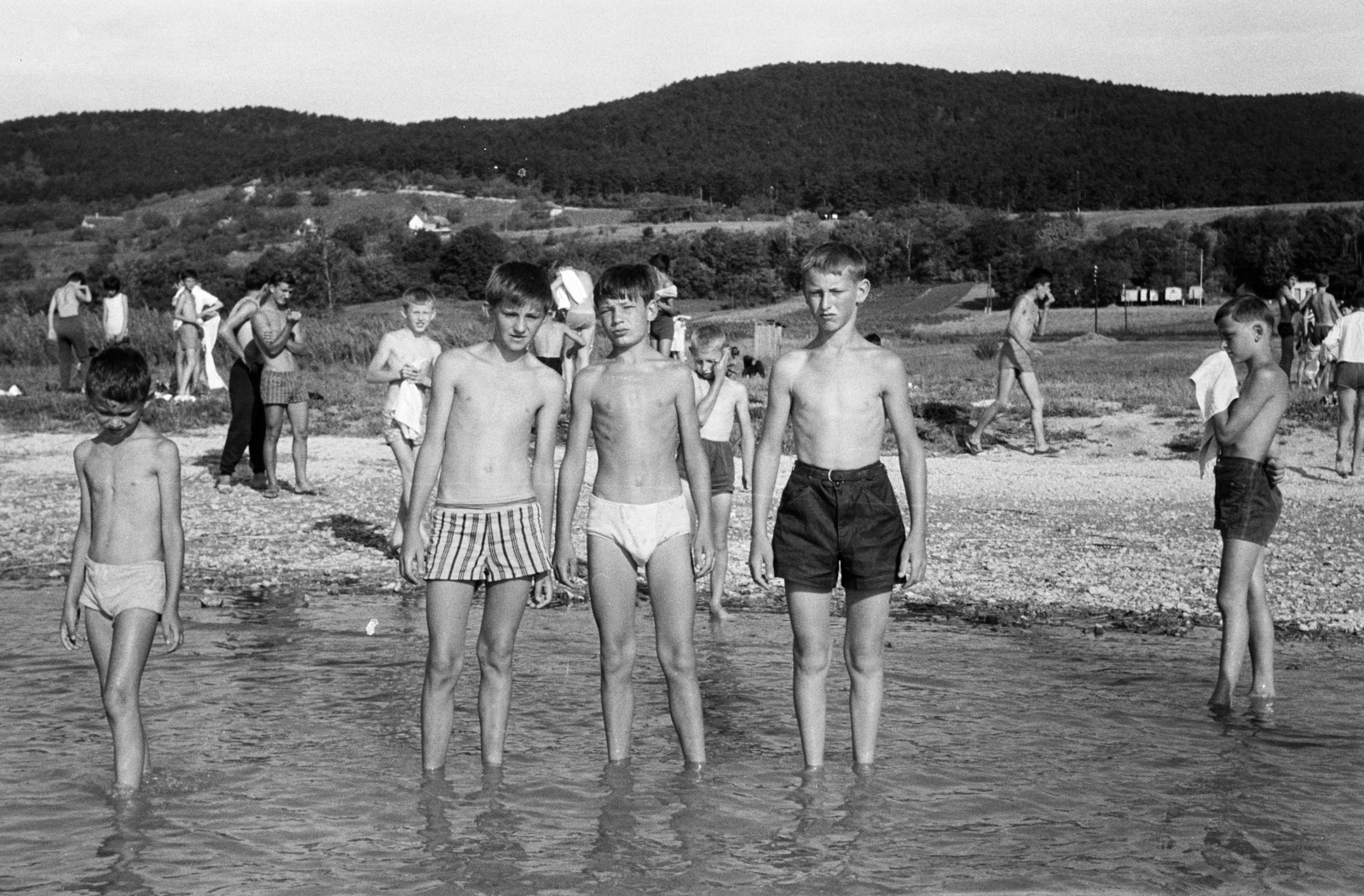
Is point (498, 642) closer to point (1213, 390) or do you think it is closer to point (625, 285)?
point (625, 285)

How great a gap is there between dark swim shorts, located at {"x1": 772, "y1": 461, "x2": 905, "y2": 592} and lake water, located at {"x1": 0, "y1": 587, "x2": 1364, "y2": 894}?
93 centimetres

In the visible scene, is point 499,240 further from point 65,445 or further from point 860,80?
point 860,80

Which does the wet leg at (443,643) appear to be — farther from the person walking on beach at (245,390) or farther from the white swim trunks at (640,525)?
the person walking on beach at (245,390)

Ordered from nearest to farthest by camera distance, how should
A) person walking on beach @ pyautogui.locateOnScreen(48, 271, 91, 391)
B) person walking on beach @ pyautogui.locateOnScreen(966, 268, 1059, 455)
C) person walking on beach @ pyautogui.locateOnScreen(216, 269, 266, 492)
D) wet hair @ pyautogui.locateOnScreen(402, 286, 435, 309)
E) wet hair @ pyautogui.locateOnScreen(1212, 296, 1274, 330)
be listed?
wet hair @ pyautogui.locateOnScreen(1212, 296, 1274, 330)
wet hair @ pyautogui.locateOnScreen(402, 286, 435, 309)
person walking on beach @ pyautogui.locateOnScreen(216, 269, 266, 492)
person walking on beach @ pyautogui.locateOnScreen(966, 268, 1059, 455)
person walking on beach @ pyautogui.locateOnScreen(48, 271, 91, 391)

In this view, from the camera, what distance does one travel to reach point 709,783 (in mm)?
5977

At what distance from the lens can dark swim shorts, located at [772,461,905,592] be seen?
5.38 m

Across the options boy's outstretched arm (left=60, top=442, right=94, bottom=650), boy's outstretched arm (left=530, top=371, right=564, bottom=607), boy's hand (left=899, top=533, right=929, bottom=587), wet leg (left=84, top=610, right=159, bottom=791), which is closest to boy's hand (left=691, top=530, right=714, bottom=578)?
boy's outstretched arm (left=530, top=371, right=564, bottom=607)

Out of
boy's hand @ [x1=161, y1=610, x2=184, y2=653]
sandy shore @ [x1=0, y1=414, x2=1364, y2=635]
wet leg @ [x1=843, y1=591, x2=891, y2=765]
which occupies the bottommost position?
sandy shore @ [x1=0, y1=414, x2=1364, y2=635]

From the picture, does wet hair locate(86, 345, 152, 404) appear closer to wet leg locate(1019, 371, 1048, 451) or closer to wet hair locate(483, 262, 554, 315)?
wet hair locate(483, 262, 554, 315)

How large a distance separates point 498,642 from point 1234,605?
3277mm

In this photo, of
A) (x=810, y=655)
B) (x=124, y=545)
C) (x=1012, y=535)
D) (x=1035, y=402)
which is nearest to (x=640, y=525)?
(x=810, y=655)

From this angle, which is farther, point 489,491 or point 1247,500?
point 1247,500

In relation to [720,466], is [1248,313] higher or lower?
higher

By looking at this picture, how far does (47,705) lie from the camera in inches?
287
